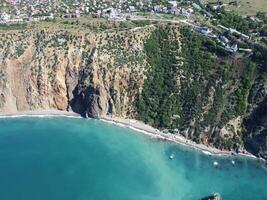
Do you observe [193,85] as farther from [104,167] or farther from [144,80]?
[104,167]

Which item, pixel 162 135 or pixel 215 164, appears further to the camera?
pixel 162 135

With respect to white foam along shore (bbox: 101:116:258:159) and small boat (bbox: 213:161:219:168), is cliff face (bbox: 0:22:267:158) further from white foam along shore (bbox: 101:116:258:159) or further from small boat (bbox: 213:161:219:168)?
small boat (bbox: 213:161:219:168)

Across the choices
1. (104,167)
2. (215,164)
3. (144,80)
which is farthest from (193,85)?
(104,167)

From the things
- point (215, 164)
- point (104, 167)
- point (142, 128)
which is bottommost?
point (215, 164)

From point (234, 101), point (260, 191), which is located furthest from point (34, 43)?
point (260, 191)

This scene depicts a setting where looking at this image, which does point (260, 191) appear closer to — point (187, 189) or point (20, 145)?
point (187, 189)

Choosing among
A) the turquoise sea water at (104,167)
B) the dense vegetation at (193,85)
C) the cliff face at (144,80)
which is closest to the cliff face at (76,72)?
the cliff face at (144,80)

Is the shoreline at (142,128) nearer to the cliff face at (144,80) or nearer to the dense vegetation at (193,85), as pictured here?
the cliff face at (144,80)

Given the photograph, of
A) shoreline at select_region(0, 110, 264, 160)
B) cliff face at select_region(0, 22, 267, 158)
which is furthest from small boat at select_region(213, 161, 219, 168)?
cliff face at select_region(0, 22, 267, 158)
